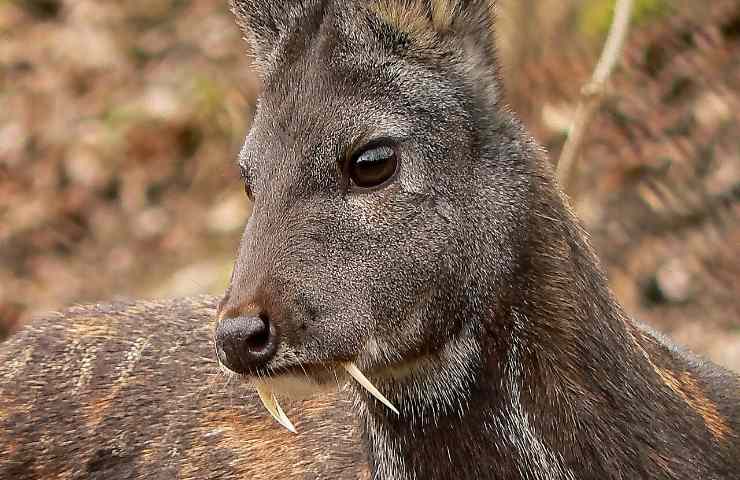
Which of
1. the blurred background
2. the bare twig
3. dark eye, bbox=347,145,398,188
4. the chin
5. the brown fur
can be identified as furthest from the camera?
the blurred background

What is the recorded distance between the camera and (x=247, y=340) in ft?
11.8

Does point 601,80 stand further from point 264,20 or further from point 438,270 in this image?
point 438,270

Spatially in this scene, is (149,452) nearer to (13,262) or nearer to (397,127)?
(397,127)

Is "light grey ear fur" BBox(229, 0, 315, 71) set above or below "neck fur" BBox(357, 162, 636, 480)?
above

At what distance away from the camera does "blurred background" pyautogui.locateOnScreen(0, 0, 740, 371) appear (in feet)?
26.3

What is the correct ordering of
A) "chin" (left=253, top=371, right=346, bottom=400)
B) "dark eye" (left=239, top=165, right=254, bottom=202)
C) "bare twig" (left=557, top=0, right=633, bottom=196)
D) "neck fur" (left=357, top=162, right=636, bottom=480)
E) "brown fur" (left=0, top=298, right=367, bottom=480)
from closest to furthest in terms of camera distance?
"chin" (left=253, top=371, right=346, bottom=400), "neck fur" (left=357, top=162, right=636, bottom=480), "dark eye" (left=239, top=165, right=254, bottom=202), "brown fur" (left=0, top=298, right=367, bottom=480), "bare twig" (left=557, top=0, right=633, bottom=196)

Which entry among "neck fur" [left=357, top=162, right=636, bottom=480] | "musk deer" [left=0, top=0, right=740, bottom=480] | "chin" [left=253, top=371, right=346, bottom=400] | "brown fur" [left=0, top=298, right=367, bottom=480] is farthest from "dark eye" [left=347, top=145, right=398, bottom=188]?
"brown fur" [left=0, top=298, right=367, bottom=480]

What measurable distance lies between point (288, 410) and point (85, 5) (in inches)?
357

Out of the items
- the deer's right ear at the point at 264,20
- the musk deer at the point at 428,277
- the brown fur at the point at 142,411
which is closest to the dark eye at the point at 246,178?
the musk deer at the point at 428,277

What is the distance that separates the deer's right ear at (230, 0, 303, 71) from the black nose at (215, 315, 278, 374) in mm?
1145

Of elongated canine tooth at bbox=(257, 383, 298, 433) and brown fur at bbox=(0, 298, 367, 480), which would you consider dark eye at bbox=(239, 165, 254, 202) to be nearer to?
elongated canine tooth at bbox=(257, 383, 298, 433)

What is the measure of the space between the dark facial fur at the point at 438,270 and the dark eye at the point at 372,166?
0.04 metres

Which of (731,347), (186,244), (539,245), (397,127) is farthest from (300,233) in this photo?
(186,244)

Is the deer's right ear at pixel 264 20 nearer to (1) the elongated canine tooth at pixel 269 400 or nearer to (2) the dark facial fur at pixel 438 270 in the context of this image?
(2) the dark facial fur at pixel 438 270
